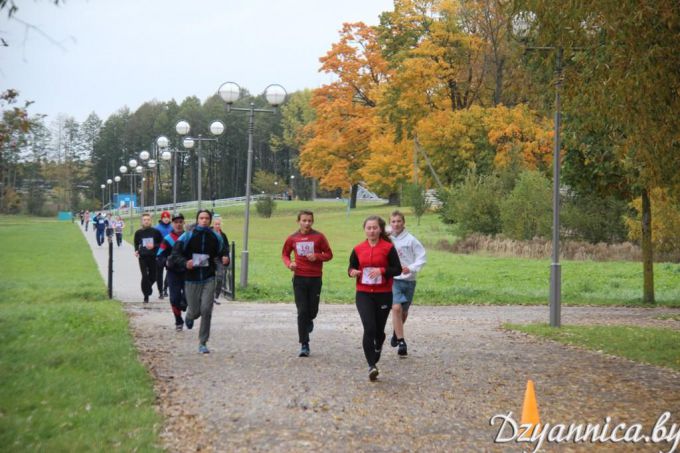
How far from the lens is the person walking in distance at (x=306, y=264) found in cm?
1072

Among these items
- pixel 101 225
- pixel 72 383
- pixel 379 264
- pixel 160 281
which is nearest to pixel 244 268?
pixel 160 281

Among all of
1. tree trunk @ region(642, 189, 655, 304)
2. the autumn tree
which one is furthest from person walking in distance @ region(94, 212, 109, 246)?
the autumn tree

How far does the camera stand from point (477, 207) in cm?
4019

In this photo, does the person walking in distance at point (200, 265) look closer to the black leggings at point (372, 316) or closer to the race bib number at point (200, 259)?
the race bib number at point (200, 259)

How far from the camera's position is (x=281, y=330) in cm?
1409

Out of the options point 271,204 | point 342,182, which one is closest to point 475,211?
point 342,182

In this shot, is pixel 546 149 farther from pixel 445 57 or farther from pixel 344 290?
pixel 344 290

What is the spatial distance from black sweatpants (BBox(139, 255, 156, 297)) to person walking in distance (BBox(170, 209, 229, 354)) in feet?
22.4

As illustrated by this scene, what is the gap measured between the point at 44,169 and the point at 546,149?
107898mm

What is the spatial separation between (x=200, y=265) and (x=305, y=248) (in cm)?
156

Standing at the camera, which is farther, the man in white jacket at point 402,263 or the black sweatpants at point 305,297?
the man in white jacket at point 402,263

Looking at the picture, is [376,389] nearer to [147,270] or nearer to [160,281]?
[147,270]

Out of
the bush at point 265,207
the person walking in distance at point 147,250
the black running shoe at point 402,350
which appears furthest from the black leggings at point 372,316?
the bush at point 265,207

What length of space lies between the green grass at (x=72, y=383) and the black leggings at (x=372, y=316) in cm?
232
